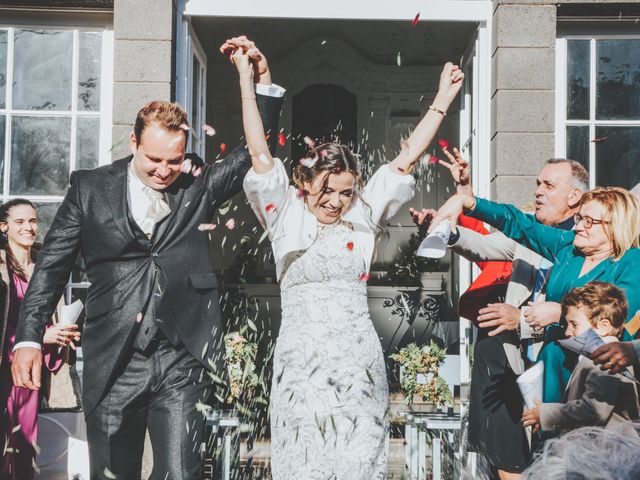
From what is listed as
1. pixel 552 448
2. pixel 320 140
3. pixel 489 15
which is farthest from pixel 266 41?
pixel 552 448

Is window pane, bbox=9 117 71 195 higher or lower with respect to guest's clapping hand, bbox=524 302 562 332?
higher

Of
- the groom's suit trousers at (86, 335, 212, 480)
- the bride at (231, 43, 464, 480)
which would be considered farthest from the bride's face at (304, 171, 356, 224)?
the groom's suit trousers at (86, 335, 212, 480)

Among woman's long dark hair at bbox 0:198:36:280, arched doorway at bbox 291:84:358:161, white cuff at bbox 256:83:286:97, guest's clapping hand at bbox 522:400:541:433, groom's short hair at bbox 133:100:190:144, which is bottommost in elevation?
guest's clapping hand at bbox 522:400:541:433

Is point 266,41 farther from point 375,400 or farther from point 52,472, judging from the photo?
point 375,400

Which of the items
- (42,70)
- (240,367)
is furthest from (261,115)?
(240,367)

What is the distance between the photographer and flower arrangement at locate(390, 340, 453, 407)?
257 inches

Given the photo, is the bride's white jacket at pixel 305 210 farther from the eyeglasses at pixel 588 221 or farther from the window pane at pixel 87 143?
the window pane at pixel 87 143

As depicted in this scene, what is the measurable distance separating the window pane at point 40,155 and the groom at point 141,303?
8.93 feet

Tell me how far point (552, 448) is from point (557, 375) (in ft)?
8.40

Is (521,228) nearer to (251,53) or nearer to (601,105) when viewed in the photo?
(251,53)

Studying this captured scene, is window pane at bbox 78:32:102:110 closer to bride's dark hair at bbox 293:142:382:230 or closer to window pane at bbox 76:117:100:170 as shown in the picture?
window pane at bbox 76:117:100:170

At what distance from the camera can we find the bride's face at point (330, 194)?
3.62 metres

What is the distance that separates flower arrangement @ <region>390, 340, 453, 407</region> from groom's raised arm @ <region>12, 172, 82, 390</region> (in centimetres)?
341

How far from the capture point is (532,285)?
4.69 meters
